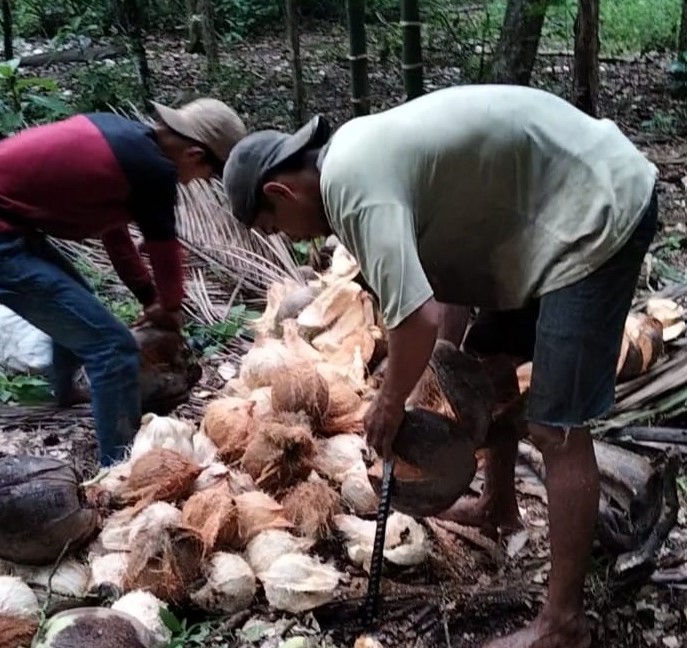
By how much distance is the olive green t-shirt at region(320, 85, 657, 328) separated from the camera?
77.8 inches

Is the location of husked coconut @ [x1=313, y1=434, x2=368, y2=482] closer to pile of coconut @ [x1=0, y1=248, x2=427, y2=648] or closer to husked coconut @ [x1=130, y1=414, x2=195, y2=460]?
pile of coconut @ [x1=0, y1=248, x2=427, y2=648]

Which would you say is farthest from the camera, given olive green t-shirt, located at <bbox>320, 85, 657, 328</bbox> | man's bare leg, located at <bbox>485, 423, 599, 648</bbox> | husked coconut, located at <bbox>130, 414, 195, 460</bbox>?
husked coconut, located at <bbox>130, 414, 195, 460</bbox>

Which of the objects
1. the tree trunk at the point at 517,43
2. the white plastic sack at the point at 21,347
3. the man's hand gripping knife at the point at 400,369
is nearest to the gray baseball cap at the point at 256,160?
the man's hand gripping knife at the point at 400,369

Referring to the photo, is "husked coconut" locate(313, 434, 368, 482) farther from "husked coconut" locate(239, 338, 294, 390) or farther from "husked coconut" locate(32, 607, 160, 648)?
"husked coconut" locate(32, 607, 160, 648)

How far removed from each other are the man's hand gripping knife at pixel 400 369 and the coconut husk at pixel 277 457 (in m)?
0.60

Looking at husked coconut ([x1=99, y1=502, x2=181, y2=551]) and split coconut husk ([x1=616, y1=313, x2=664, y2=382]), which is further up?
husked coconut ([x1=99, y1=502, x2=181, y2=551])

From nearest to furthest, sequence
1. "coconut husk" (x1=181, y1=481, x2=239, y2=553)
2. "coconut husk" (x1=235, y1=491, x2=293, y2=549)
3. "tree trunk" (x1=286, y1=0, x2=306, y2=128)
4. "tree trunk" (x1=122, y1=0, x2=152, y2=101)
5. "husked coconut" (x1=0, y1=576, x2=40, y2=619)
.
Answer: "husked coconut" (x1=0, y1=576, x2=40, y2=619) < "coconut husk" (x1=181, y1=481, x2=239, y2=553) < "coconut husk" (x1=235, y1=491, x2=293, y2=549) < "tree trunk" (x1=286, y1=0, x2=306, y2=128) < "tree trunk" (x1=122, y1=0, x2=152, y2=101)

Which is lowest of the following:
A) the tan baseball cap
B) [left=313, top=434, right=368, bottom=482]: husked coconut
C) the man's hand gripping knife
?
[left=313, top=434, right=368, bottom=482]: husked coconut

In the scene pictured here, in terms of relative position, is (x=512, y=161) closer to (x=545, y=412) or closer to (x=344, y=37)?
(x=545, y=412)

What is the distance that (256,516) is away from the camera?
9.04 ft

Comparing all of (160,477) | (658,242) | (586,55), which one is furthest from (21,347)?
(586,55)

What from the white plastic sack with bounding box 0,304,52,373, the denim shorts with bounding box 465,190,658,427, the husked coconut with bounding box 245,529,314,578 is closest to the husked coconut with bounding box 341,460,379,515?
the husked coconut with bounding box 245,529,314,578

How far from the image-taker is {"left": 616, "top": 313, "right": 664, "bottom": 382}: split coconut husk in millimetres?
3557

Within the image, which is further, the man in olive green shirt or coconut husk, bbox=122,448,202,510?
coconut husk, bbox=122,448,202,510
